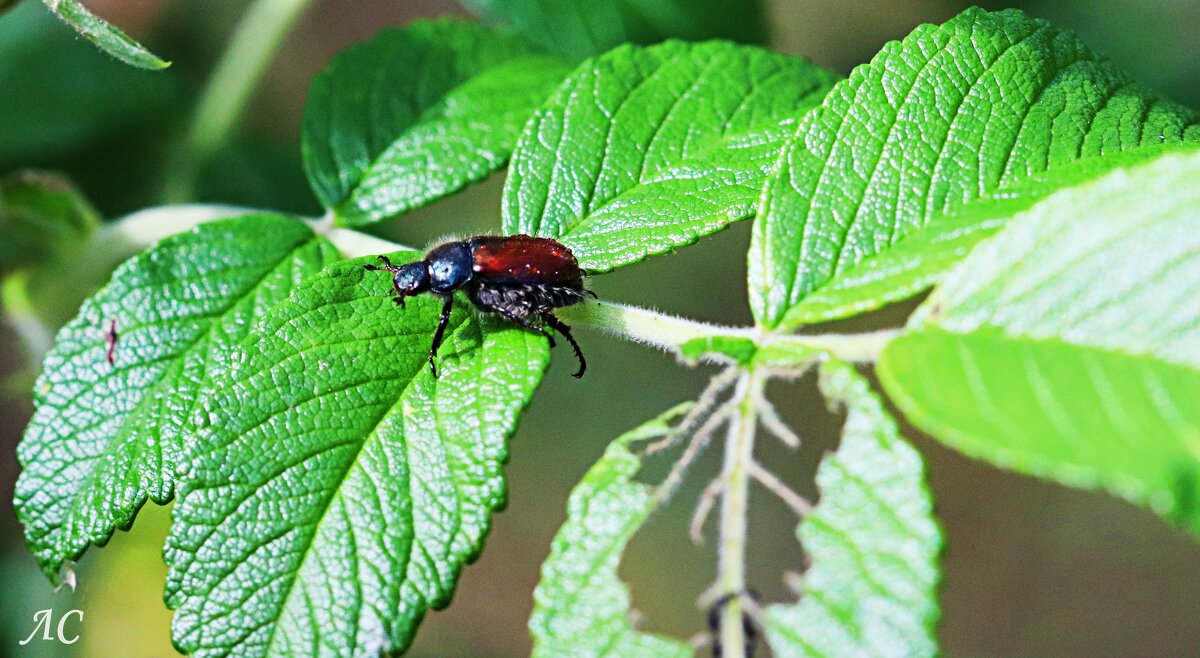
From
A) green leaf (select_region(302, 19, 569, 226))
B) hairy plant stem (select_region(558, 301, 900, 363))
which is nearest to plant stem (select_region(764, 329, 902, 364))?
hairy plant stem (select_region(558, 301, 900, 363))

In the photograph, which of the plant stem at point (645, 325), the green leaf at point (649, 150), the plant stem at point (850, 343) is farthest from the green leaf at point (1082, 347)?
the green leaf at point (649, 150)

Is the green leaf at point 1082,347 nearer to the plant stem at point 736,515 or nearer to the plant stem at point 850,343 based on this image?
the plant stem at point 850,343

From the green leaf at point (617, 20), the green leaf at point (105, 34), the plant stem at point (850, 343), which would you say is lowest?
the plant stem at point (850, 343)

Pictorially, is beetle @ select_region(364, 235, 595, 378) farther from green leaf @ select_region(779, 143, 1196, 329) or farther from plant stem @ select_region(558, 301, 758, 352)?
green leaf @ select_region(779, 143, 1196, 329)

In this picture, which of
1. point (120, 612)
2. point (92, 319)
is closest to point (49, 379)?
point (92, 319)

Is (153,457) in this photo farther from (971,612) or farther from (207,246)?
(971,612)
